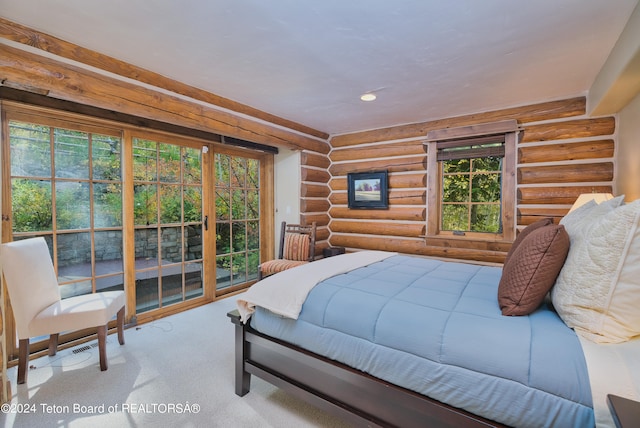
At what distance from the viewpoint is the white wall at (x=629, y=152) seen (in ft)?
7.89

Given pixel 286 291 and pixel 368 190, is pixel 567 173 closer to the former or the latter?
pixel 368 190

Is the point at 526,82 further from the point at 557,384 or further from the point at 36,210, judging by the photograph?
the point at 36,210

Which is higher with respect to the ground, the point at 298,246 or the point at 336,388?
the point at 298,246

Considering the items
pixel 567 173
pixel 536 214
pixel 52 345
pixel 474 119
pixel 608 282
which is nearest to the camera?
pixel 608 282

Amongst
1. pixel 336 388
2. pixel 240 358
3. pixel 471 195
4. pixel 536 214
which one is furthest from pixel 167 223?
pixel 536 214

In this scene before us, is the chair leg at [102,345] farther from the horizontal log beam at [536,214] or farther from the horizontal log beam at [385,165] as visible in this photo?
the horizontal log beam at [536,214]

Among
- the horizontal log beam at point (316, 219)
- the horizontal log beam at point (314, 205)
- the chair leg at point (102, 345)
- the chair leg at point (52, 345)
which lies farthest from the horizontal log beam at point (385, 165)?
the chair leg at point (52, 345)

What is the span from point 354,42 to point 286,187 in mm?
2731

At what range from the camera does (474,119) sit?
11.9 feet

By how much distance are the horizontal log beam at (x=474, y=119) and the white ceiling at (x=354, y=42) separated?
0.39ft

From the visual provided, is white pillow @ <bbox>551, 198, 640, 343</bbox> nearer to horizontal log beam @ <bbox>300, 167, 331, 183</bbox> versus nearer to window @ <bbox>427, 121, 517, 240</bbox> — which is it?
window @ <bbox>427, 121, 517, 240</bbox>

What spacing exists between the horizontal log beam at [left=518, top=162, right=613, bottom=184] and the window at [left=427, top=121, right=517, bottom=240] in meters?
0.16

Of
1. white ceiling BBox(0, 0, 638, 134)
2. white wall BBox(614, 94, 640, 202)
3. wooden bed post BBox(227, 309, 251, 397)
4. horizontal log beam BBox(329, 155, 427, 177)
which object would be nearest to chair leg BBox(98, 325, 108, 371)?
wooden bed post BBox(227, 309, 251, 397)

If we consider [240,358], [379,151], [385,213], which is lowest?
[240,358]
